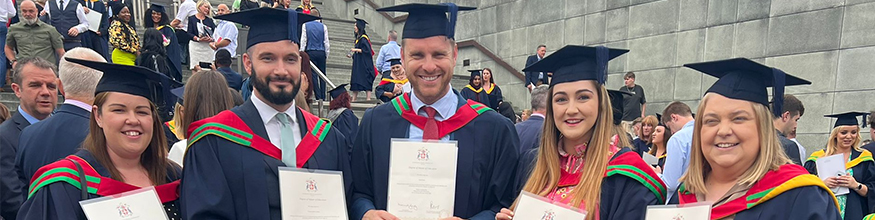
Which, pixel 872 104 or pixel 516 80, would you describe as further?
pixel 516 80

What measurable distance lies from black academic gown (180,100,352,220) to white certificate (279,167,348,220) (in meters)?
0.14

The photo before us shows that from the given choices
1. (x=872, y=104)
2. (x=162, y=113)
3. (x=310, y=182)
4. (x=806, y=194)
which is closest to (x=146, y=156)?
(x=162, y=113)

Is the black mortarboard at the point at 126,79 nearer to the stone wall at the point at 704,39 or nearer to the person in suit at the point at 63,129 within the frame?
the person in suit at the point at 63,129

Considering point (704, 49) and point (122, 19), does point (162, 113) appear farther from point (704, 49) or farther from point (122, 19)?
point (704, 49)

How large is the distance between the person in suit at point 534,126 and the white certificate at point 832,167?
2640 millimetres

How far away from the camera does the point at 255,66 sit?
2.55 meters

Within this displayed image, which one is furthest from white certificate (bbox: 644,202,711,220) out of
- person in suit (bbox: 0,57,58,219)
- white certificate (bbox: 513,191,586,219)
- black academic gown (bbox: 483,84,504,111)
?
black academic gown (bbox: 483,84,504,111)

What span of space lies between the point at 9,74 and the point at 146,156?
6.98 metres

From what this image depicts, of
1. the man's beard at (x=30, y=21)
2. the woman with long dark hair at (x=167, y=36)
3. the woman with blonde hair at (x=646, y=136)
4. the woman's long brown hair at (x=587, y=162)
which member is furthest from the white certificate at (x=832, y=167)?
the man's beard at (x=30, y=21)

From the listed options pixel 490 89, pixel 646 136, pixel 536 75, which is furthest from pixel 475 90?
pixel 646 136

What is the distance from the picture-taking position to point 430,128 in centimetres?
267

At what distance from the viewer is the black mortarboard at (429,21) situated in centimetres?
270

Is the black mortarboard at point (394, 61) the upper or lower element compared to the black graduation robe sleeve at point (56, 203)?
upper

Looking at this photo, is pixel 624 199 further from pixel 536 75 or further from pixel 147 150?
pixel 536 75
